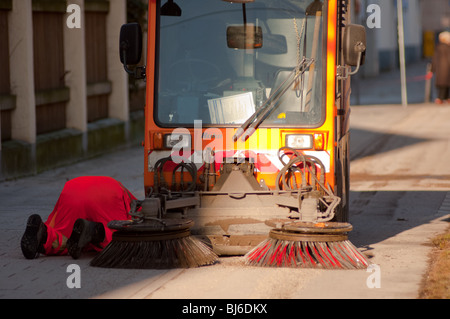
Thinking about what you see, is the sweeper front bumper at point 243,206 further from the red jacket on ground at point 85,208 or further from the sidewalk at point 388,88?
the sidewalk at point 388,88

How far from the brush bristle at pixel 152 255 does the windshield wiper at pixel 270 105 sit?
1.24m

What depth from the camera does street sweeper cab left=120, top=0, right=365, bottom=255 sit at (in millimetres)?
8680

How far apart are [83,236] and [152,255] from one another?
32.3 inches

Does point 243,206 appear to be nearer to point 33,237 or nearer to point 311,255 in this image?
point 311,255

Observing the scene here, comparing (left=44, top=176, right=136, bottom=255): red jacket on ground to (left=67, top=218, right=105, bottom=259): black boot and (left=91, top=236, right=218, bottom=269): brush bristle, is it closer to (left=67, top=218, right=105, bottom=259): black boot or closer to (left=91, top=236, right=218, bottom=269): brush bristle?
(left=67, top=218, right=105, bottom=259): black boot

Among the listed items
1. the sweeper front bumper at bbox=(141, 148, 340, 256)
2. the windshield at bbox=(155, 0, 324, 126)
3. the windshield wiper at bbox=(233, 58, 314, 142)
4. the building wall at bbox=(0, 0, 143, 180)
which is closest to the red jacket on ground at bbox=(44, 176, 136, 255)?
the sweeper front bumper at bbox=(141, 148, 340, 256)

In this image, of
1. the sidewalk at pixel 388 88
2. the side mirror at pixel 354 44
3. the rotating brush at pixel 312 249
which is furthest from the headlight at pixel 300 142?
the sidewalk at pixel 388 88

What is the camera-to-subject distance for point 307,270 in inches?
313

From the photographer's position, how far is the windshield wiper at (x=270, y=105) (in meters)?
8.88

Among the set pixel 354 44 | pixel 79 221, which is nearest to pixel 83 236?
pixel 79 221

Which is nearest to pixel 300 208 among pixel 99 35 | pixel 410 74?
pixel 99 35

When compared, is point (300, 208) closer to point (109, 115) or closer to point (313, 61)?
point (313, 61)

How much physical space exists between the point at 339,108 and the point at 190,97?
1.48 m

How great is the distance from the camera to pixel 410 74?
46.3m
